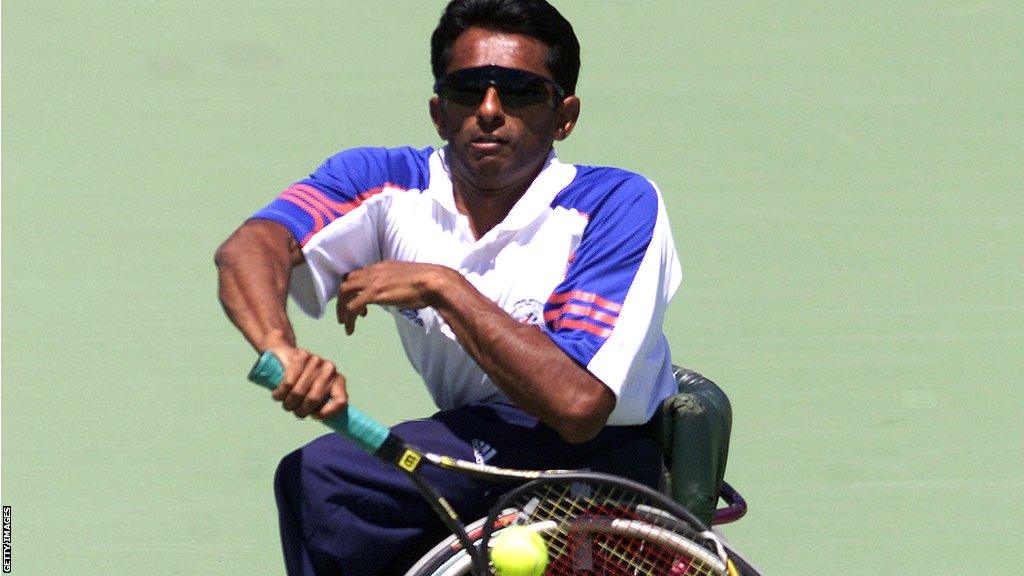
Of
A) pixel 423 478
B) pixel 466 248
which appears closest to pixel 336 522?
pixel 423 478

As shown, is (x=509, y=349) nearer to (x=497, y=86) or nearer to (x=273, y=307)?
(x=273, y=307)

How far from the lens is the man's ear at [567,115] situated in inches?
210

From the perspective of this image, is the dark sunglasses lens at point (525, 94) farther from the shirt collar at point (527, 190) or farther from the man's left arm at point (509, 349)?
the man's left arm at point (509, 349)

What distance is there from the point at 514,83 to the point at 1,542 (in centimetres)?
185

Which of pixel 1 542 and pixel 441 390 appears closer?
pixel 441 390

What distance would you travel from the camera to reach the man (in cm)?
494

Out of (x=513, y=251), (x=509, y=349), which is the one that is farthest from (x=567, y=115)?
(x=509, y=349)

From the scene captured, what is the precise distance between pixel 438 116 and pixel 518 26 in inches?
10.4

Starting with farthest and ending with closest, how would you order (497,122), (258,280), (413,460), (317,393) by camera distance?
(497,122) → (258,280) → (413,460) → (317,393)

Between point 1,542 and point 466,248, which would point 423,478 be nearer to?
point 466,248

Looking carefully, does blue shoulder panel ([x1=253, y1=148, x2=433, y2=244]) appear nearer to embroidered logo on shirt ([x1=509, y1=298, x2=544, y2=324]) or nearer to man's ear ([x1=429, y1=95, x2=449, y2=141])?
man's ear ([x1=429, y1=95, x2=449, y2=141])

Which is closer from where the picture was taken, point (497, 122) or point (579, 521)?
point (579, 521)

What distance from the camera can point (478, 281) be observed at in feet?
17.1

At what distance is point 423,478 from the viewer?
4871 millimetres
